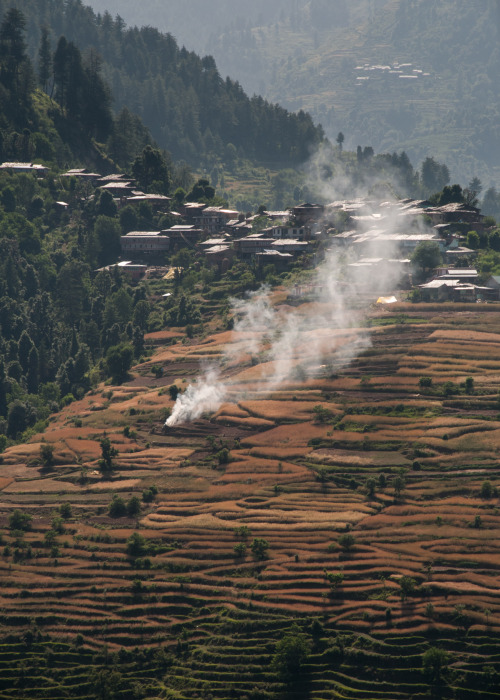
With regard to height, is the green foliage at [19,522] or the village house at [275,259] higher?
the village house at [275,259]

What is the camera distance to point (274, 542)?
95.3 meters

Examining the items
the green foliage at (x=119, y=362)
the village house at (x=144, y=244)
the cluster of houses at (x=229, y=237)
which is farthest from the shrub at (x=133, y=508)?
the village house at (x=144, y=244)

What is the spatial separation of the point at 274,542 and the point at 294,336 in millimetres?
46058

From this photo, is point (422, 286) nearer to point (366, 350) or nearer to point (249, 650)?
point (366, 350)

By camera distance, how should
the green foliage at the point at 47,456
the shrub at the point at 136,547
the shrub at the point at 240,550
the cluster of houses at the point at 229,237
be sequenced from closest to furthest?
the shrub at the point at 240,550, the shrub at the point at 136,547, the green foliage at the point at 47,456, the cluster of houses at the point at 229,237

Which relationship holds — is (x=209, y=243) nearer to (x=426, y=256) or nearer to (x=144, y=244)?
(x=144, y=244)

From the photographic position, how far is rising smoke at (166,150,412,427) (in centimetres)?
12619

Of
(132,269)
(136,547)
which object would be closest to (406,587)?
(136,547)

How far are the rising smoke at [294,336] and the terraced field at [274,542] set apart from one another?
1918mm

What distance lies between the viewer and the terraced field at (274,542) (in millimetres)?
82562

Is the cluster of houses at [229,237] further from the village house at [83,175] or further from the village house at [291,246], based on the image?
the village house at [83,175]

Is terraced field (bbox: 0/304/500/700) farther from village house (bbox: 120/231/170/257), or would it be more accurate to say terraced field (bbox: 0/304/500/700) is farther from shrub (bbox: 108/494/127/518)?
village house (bbox: 120/231/170/257)

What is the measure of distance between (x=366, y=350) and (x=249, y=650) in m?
52.8

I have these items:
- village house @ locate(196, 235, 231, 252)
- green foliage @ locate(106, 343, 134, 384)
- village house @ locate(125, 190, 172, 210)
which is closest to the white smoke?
green foliage @ locate(106, 343, 134, 384)
